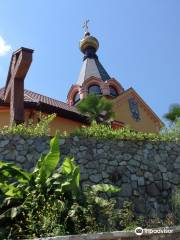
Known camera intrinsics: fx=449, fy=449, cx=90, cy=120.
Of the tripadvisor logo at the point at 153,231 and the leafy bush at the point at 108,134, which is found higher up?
the leafy bush at the point at 108,134

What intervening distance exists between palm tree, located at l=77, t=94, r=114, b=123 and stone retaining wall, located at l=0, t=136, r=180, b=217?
381cm

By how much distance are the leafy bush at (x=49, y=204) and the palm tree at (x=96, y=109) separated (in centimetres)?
626

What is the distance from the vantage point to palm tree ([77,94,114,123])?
54.2 feet

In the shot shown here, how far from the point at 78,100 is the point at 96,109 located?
1055cm

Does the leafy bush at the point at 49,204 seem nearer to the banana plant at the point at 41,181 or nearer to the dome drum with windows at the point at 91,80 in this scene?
the banana plant at the point at 41,181

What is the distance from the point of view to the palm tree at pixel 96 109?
16.5 meters

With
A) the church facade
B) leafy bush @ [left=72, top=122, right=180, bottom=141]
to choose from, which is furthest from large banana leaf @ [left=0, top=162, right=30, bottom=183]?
the church facade

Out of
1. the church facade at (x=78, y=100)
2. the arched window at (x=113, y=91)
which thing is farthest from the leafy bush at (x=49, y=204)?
the arched window at (x=113, y=91)

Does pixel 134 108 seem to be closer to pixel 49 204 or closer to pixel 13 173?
pixel 13 173

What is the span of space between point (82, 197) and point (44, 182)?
35.1 inches

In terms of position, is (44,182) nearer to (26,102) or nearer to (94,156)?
(94,156)

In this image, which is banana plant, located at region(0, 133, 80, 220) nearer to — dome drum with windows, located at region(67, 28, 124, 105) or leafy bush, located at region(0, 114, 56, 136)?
leafy bush, located at region(0, 114, 56, 136)

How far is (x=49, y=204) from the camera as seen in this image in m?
9.04

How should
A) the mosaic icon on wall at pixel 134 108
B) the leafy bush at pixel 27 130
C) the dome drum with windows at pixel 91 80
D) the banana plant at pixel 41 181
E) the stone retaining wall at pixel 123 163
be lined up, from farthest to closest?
1. the dome drum with windows at pixel 91 80
2. the mosaic icon on wall at pixel 134 108
3. the leafy bush at pixel 27 130
4. the stone retaining wall at pixel 123 163
5. the banana plant at pixel 41 181
